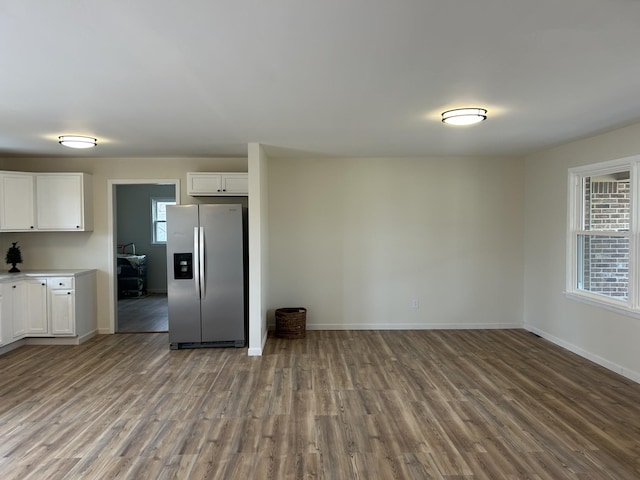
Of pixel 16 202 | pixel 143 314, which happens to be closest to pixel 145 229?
pixel 143 314

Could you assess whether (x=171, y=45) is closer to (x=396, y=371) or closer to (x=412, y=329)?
(x=396, y=371)

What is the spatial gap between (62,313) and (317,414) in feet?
12.1

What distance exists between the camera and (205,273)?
191 inches

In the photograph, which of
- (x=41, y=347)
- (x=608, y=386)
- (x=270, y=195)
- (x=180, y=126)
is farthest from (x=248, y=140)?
(x=608, y=386)

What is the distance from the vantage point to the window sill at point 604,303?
3.81m

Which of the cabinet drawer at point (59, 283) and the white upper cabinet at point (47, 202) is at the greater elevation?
the white upper cabinet at point (47, 202)

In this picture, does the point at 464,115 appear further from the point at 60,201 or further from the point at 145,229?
the point at 145,229

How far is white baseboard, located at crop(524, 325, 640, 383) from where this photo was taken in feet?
12.5

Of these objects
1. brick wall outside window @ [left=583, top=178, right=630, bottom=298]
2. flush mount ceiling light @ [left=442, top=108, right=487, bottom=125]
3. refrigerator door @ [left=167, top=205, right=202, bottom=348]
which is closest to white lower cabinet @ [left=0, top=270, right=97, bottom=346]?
refrigerator door @ [left=167, top=205, right=202, bottom=348]

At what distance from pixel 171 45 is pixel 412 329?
477cm

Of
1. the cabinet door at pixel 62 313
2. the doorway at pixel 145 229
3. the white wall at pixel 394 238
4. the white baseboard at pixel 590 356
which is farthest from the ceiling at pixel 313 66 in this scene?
the doorway at pixel 145 229

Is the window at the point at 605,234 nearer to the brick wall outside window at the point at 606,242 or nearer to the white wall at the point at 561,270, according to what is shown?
the brick wall outside window at the point at 606,242

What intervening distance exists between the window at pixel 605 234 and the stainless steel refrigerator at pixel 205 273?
3.92m

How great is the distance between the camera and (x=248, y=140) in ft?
14.4
